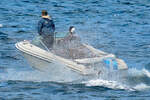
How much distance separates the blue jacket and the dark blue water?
1.46 metres

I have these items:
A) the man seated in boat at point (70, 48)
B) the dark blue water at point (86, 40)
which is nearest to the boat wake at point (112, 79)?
the dark blue water at point (86, 40)

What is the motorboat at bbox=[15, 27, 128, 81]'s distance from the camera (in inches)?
720

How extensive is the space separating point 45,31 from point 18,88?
2670mm

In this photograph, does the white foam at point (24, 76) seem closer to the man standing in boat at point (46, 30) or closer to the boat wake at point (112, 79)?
the boat wake at point (112, 79)

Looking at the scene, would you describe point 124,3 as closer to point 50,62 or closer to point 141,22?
point 141,22

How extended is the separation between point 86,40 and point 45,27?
6280 millimetres

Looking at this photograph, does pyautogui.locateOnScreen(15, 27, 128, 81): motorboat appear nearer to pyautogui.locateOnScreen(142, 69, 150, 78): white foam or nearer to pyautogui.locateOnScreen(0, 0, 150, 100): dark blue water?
pyautogui.locateOnScreen(0, 0, 150, 100): dark blue water

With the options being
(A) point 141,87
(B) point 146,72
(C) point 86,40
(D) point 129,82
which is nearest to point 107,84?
(D) point 129,82

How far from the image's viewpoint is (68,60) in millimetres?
18594

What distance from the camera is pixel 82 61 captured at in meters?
18.5

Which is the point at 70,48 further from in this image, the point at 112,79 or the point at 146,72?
the point at 146,72

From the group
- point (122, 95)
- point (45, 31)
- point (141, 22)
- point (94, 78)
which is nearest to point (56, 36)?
point (45, 31)

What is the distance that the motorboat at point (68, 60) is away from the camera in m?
18.3

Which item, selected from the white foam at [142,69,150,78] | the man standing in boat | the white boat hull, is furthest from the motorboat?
the white foam at [142,69,150,78]
